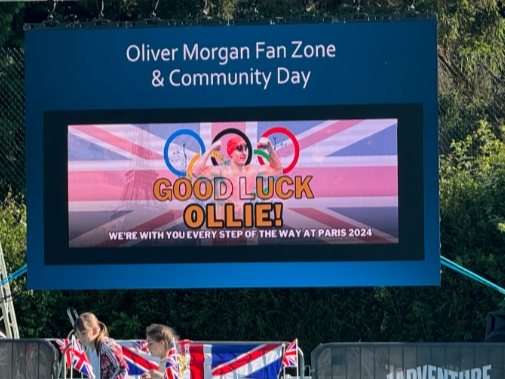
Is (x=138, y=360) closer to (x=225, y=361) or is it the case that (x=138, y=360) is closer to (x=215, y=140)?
(x=225, y=361)

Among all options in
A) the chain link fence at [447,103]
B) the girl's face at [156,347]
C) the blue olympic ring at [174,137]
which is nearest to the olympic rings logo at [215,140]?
the blue olympic ring at [174,137]

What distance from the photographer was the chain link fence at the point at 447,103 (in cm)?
1187

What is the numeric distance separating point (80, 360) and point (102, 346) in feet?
4.61

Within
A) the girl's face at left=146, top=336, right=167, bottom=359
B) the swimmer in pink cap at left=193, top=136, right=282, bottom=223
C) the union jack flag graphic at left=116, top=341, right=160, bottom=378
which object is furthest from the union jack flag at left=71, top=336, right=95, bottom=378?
the swimmer in pink cap at left=193, top=136, right=282, bottom=223

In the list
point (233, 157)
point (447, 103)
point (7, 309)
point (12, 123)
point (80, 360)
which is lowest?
point (80, 360)

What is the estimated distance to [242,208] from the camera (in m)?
7.18

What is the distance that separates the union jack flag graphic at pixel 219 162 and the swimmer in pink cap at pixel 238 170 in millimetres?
67

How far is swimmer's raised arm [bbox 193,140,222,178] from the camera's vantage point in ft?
23.7

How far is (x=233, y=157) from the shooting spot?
721 cm

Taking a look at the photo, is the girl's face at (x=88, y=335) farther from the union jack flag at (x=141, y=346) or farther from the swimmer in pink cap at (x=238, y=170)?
the union jack flag at (x=141, y=346)

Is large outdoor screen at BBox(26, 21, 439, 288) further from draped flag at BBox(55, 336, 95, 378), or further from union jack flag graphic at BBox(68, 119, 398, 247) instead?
draped flag at BBox(55, 336, 95, 378)

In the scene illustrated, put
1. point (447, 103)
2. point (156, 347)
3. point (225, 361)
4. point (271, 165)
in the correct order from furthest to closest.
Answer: point (447, 103), point (225, 361), point (271, 165), point (156, 347)

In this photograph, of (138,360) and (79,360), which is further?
(138,360)

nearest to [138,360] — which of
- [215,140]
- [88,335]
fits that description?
[88,335]
